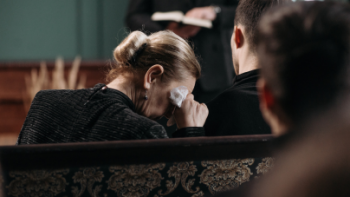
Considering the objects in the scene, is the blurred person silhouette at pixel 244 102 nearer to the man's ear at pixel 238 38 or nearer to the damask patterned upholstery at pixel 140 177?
the man's ear at pixel 238 38

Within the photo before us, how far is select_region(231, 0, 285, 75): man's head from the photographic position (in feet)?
4.35

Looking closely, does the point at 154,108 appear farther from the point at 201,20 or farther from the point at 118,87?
the point at 201,20

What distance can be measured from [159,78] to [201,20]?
121cm

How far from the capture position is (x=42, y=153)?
0.77 m

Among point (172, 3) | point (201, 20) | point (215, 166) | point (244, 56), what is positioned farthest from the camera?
point (172, 3)

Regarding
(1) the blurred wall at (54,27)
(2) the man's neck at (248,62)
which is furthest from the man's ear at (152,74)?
(1) the blurred wall at (54,27)

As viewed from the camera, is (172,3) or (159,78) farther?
(172,3)

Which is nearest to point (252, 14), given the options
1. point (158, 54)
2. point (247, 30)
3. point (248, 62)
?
point (247, 30)

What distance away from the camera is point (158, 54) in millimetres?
1237

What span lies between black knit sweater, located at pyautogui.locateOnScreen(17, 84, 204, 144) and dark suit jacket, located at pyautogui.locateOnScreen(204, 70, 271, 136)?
75 millimetres

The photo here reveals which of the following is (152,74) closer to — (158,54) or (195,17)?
(158,54)

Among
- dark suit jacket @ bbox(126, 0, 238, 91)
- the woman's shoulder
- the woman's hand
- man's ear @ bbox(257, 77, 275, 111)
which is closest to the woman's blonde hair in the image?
the woman's hand

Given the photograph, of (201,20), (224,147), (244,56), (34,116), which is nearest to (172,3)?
(201,20)

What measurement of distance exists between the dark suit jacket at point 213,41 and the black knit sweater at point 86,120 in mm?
1327
